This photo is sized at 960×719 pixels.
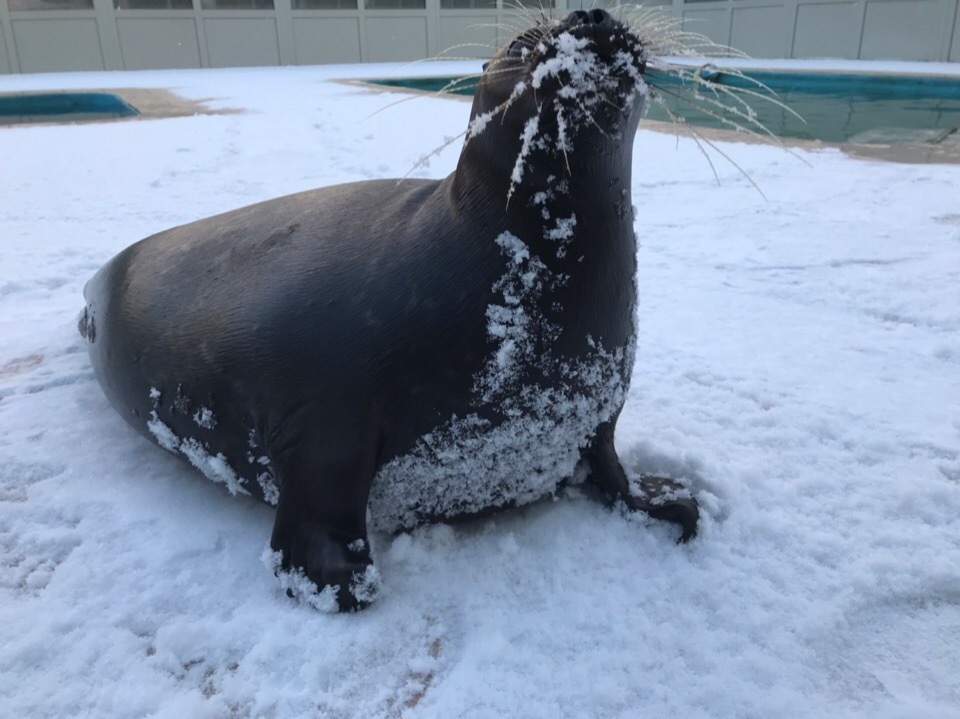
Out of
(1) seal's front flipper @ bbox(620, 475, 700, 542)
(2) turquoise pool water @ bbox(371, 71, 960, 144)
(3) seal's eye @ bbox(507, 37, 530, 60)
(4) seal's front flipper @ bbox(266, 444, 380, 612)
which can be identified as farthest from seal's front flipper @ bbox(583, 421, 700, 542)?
(2) turquoise pool water @ bbox(371, 71, 960, 144)

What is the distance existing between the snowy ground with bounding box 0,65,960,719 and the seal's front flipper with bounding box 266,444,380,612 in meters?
0.05

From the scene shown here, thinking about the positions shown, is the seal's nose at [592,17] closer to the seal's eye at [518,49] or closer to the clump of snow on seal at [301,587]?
the seal's eye at [518,49]

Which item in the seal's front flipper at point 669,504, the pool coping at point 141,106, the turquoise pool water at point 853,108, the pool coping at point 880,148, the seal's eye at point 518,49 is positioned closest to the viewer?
the seal's eye at point 518,49

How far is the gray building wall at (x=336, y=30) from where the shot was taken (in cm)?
1636

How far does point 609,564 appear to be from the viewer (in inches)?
67.1

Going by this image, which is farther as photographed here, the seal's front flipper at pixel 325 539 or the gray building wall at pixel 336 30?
the gray building wall at pixel 336 30

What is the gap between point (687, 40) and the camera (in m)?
1.68

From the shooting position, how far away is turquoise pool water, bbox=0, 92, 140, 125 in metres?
11.7

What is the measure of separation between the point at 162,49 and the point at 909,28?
55.3 feet

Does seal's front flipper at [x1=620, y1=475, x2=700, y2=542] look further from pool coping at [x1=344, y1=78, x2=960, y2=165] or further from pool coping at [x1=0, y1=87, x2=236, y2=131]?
pool coping at [x1=0, y1=87, x2=236, y2=131]

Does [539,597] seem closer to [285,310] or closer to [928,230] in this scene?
[285,310]

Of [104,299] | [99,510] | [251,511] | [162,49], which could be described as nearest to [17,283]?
[104,299]

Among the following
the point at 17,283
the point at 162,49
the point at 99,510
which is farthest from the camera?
the point at 162,49

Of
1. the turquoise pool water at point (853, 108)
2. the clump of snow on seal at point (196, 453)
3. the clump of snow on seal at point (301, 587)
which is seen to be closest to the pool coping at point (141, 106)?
the turquoise pool water at point (853, 108)
